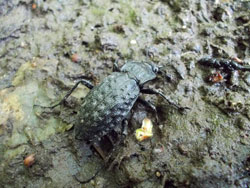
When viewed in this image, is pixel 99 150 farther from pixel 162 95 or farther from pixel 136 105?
pixel 162 95

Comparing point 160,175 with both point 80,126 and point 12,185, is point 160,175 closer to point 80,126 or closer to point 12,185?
point 80,126

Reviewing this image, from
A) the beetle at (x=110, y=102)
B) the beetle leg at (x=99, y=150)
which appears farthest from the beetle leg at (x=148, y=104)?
the beetle leg at (x=99, y=150)

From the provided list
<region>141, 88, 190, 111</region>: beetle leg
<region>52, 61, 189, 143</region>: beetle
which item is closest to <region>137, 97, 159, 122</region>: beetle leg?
<region>52, 61, 189, 143</region>: beetle

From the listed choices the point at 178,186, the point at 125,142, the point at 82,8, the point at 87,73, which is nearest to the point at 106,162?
the point at 125,142

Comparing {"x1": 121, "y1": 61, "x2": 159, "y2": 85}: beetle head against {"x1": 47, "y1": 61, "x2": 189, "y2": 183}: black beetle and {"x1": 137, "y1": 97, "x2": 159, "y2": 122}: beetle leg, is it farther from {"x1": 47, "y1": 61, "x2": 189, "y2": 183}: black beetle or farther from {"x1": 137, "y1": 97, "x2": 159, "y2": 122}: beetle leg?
{"x1": 137, "y1": 97, "x2": 159, "y2": 122}: beetle leg

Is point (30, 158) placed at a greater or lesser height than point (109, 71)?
lesser

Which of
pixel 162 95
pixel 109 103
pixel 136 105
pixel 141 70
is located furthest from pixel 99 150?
pixel 141 70
